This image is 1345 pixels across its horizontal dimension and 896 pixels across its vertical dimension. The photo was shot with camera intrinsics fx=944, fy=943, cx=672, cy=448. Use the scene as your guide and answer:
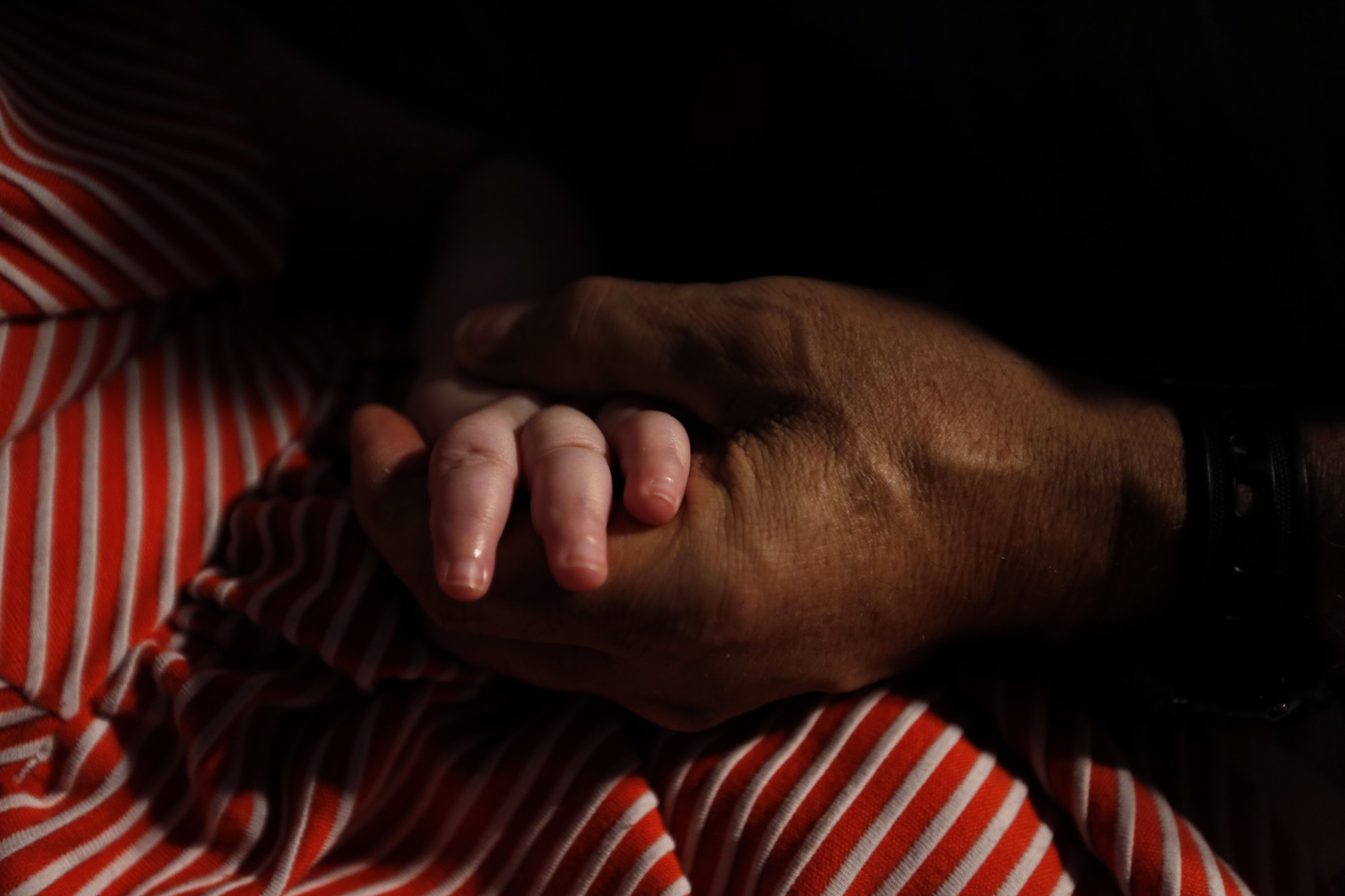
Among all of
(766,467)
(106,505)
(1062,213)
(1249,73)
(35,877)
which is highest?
(1249,73)

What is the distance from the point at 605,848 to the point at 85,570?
1.35 ft

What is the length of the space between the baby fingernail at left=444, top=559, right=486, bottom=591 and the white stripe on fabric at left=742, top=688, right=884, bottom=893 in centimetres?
26

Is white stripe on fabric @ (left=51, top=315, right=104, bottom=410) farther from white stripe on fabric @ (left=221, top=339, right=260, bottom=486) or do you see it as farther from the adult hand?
the adult hand

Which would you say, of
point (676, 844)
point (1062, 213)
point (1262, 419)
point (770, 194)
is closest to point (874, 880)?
point (676, 844)

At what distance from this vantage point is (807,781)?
2.11ft

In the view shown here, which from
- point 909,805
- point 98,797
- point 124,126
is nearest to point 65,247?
point 124,126

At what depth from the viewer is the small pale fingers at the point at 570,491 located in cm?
53

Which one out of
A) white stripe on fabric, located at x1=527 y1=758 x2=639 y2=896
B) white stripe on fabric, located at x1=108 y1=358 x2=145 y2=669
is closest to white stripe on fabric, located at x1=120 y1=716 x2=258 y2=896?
white stripe on fabric, located at x1=108 y1=358 x2=145 y2=669

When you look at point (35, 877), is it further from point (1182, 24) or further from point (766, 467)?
point (1182, 24)

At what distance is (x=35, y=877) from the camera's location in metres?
0.61

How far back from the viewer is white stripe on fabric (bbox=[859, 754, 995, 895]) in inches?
23.9

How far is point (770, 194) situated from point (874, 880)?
2.13 ft

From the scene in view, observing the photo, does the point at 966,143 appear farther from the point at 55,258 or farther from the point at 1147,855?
the point at 55,258

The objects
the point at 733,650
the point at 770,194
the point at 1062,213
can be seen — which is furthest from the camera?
the point at 770,194
